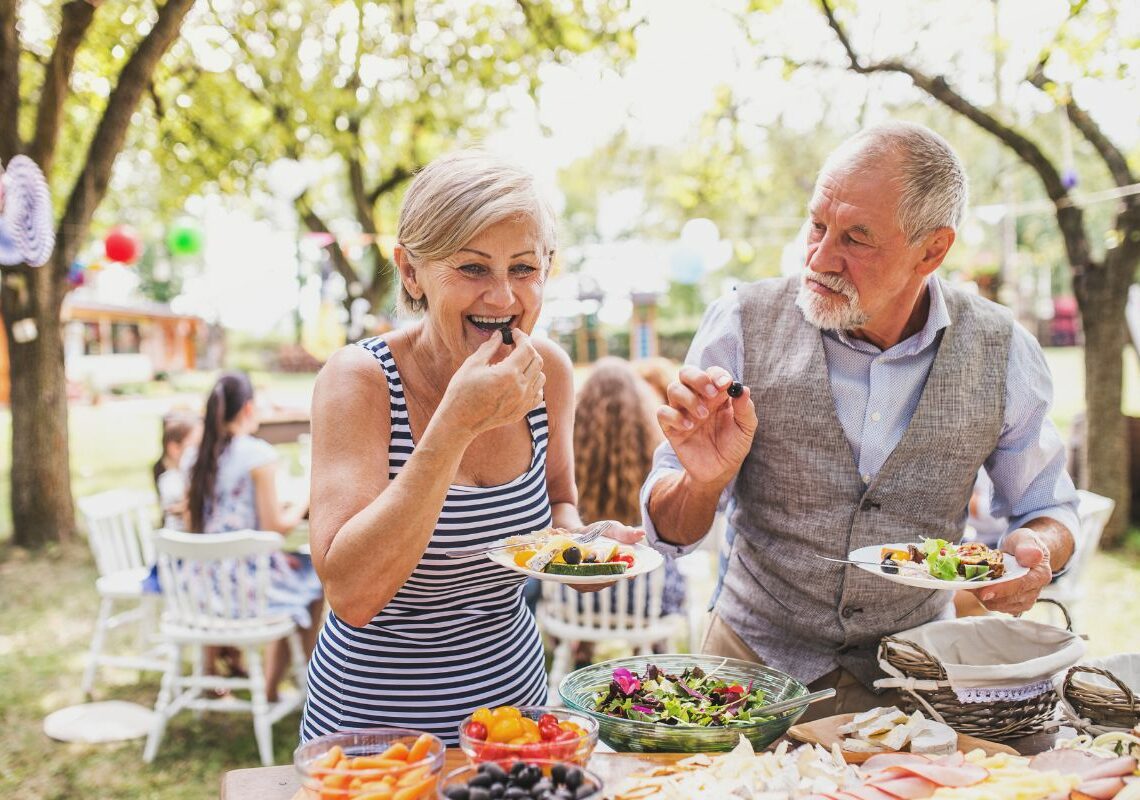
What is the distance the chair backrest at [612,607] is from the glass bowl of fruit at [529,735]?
10.3 ft

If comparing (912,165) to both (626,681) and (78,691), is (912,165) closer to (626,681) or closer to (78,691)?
(626,681)

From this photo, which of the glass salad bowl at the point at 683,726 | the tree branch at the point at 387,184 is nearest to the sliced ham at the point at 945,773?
the glass salad bowl at the point at 683,726

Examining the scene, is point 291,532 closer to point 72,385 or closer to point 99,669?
point 99,669

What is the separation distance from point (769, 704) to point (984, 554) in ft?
1.70

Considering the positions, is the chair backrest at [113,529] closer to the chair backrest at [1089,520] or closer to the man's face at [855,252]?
the man's face at [855,252]

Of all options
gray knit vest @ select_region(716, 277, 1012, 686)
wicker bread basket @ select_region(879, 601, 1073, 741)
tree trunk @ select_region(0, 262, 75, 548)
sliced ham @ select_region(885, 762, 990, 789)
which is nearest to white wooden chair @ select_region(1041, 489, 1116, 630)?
gray knit vest @ select_region(716, 277, 1012, 686)

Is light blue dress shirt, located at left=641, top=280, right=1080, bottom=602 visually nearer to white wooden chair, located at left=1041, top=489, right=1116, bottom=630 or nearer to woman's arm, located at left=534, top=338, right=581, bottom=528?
woman's arm, located at left=534, top=338, right=581, bottom=528

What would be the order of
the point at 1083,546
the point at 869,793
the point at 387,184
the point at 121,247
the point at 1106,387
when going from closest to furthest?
the point at 869,793 → the point at 1083,546 → the point at 1106,387 → the point at 121,247 → the point at 387,184

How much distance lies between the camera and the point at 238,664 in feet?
17.2

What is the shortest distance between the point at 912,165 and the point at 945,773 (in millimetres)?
1228

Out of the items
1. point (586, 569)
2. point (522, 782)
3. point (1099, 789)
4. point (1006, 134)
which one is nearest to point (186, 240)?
point (1006, 134)

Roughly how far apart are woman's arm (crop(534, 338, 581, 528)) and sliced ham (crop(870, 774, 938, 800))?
845 mm

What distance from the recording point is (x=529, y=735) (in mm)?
1432

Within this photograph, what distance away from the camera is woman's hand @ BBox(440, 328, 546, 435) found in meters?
1.52
